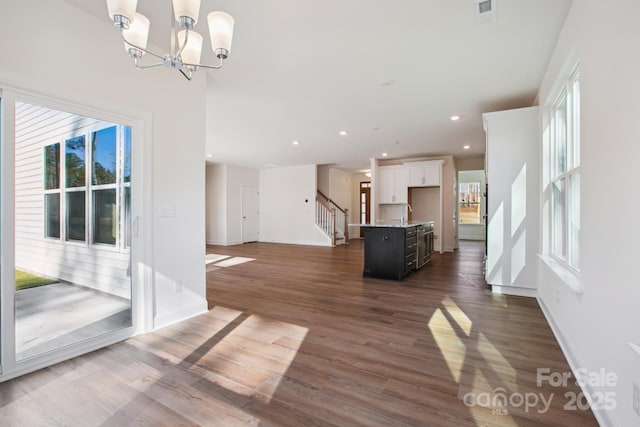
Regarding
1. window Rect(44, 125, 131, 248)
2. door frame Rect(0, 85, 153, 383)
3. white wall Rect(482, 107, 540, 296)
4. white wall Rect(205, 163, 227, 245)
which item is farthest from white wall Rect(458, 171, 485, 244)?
window Rect(44, 125, 131, 248)

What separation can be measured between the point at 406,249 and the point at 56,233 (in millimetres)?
4430

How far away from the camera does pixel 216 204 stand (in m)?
10.2

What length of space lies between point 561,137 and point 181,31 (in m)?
3.60

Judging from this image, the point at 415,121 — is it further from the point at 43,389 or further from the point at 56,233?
the point at 43,389

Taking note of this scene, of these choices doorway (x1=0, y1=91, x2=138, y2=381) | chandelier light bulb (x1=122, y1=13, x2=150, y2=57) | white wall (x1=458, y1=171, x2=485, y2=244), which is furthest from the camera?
white wall (x1=458, y1=171, x2=485, y2=244)

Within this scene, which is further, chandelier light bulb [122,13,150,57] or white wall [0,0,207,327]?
white wall [0,0,207,327]

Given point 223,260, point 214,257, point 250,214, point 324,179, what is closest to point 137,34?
point 223,260

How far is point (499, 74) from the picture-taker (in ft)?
11.6

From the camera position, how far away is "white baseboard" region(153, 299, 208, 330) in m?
2.92

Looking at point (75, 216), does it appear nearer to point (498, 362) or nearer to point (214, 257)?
point (498, 362)

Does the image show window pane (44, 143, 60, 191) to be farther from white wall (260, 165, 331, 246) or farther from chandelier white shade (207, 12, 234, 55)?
white wall (260, 165, 331, 246)

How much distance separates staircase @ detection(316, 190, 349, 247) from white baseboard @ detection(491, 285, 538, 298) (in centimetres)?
581

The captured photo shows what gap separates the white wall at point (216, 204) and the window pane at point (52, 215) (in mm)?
7459

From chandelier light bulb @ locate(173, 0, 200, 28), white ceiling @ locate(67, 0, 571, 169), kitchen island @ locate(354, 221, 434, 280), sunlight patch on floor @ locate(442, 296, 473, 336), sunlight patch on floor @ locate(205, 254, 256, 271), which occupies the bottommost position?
sunlight patch on floor @ locate(442, 296, 473, 336)
